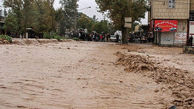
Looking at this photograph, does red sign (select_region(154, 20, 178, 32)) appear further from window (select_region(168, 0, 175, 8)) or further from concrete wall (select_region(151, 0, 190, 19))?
window (select_region(168, 0, 175, 8))

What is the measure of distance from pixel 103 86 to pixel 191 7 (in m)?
27.9

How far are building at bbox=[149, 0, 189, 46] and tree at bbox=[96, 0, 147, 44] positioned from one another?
6.27 feet

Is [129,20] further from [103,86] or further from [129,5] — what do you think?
[103,86]

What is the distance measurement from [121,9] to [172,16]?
673 centimetres

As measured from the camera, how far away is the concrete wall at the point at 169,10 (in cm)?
2789

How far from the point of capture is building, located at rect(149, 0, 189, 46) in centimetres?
2794

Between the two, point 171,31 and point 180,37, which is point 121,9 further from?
point 180,37

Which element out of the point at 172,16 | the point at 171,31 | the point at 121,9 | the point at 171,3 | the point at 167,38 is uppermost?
the point at 171,3

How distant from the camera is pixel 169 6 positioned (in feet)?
92.1

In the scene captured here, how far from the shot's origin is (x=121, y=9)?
1001 inches

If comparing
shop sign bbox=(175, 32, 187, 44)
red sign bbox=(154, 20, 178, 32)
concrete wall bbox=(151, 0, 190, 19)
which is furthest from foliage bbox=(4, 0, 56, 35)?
shop sign bbox=(175, 32, 187, 44)

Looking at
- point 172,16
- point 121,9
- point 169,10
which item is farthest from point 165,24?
point 121,9

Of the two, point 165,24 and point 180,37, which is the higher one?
point 165,24

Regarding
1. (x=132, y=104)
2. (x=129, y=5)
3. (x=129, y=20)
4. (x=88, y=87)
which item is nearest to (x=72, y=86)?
(x=88, y=87)
